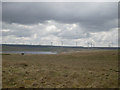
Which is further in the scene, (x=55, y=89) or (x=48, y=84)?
(x=48, y=84)

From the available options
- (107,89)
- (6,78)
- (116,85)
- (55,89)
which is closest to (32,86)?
(55,89)

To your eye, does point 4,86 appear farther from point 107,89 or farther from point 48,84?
point 107,89

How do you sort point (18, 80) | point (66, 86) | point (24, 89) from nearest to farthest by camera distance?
point (24, 89) → point (66, 86) → point (18, 80)

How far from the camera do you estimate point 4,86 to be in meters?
15.5

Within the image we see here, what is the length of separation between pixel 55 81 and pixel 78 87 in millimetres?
3122

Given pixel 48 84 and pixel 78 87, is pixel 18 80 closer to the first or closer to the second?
pixel 48 84

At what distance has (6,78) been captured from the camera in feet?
59.2

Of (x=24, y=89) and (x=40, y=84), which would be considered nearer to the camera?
(x=24, y=89)

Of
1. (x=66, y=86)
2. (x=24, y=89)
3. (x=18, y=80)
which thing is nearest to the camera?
(x=24, y=89)

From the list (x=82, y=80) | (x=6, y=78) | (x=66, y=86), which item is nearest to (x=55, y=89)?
(x=66, y=86)

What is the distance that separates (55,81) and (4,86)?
17.5 ft

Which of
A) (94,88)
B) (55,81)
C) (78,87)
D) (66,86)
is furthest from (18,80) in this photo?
(94,88)

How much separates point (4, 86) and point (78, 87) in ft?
23.3

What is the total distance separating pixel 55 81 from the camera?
17781 millimetres
